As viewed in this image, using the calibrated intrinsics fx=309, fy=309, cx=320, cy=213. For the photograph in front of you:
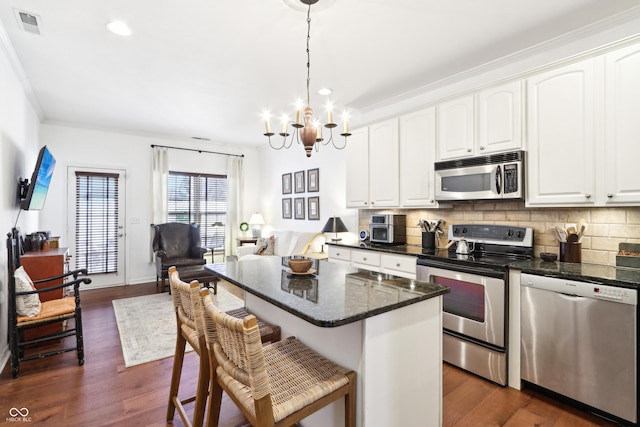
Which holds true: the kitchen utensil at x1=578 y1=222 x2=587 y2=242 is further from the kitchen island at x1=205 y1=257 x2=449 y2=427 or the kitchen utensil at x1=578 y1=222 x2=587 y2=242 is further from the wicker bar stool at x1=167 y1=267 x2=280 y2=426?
the wicker bar stool at x1=167 y1=267 x2=280 y2=426

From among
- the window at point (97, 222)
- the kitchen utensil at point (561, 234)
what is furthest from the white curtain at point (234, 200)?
the kitchen utensil at point (561, 234)

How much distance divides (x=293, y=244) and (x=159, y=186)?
282cm

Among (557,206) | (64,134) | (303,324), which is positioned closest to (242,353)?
(303,324)

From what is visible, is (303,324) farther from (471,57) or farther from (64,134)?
(64,134)

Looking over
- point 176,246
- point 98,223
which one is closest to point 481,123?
point 176,246

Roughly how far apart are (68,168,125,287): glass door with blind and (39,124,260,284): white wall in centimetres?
9

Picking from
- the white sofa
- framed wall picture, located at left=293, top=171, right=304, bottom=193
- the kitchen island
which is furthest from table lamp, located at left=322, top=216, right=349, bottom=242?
the kitchen island

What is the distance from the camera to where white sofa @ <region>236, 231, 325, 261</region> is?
16.0 feet

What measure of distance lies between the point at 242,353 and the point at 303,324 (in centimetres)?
66

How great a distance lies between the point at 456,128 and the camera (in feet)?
9.99

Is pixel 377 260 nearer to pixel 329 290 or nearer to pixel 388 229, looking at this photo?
pixel 388 229

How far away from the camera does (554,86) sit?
7.97 ft

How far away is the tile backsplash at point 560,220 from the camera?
2.30 metres

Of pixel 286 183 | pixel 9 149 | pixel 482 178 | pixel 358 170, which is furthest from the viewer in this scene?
pixel 286 183
